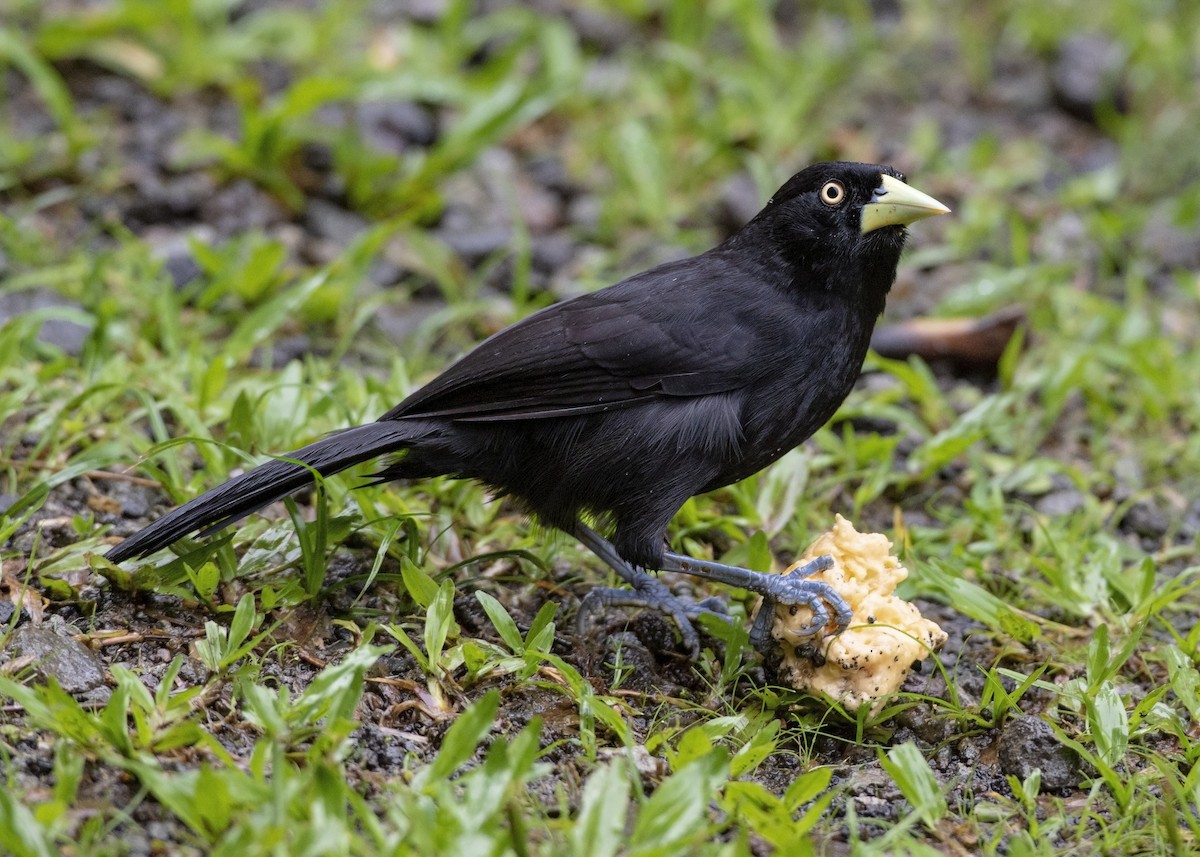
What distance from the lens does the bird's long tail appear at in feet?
10.5

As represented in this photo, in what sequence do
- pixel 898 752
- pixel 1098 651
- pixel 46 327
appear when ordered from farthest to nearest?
pixel 46 327
pixel 1098 651
pixel 898 752

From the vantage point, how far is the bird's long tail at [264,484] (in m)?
3.20

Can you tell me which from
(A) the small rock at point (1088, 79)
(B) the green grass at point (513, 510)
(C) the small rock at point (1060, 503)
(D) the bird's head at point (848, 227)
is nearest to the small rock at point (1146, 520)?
(B) the green grass at point (513, 510)

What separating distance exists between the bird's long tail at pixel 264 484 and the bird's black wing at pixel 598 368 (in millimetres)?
115

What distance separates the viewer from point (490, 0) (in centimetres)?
700

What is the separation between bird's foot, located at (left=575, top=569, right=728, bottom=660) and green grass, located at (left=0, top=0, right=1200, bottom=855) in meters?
0.08

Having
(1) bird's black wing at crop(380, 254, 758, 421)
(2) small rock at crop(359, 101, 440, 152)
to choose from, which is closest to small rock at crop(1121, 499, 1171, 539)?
(1) bird's black wing at crop(380, 254, 758, 421)

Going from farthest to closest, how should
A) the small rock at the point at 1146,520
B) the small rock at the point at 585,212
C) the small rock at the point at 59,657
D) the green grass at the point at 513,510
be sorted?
the small rock at the point at 585,212 → the small rock at the point at 1146,520 → the small rock at the point at 59,657 → the green grass at the point at 513,510

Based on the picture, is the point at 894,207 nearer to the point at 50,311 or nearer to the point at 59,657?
the point at 59,657

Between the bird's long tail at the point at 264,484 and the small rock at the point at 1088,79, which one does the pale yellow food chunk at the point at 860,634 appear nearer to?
the bird's long tail at the point at 264,484

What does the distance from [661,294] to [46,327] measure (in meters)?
2.29

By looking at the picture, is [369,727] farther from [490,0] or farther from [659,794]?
[490,0]

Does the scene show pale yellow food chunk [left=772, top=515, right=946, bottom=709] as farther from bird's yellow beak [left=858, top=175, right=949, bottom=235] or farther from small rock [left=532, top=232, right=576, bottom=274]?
small rock [left=532, top=232, right=576, bottom=274]

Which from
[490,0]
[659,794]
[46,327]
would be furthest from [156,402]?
[490,0]
